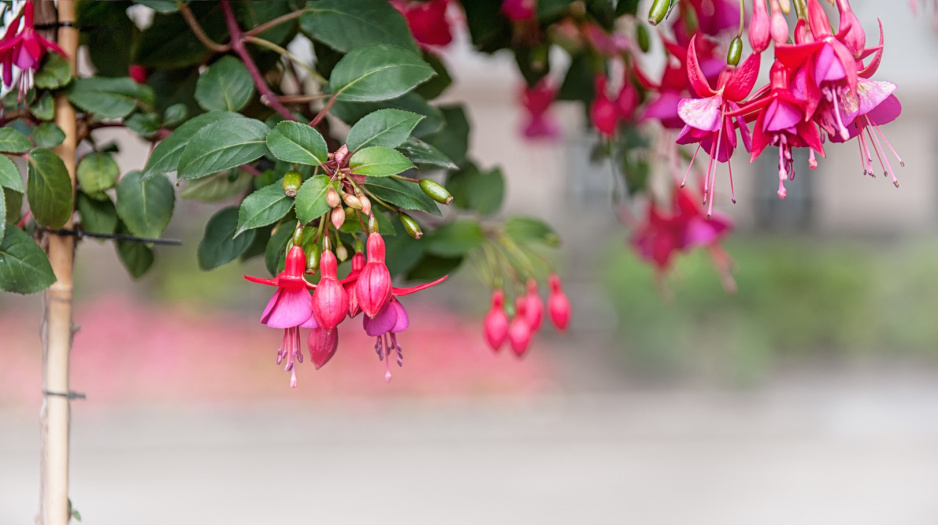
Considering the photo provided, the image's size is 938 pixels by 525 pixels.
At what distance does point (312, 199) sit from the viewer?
14.6 inches

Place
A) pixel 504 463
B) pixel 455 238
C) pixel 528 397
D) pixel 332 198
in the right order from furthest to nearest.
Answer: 1. pixel 528 397
2. pixel 504 463
3. pixel 455 238
4. pixel 332 198

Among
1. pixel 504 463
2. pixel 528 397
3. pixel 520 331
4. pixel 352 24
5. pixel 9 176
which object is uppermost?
pixel 352 24

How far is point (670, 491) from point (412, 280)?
81.8 inches

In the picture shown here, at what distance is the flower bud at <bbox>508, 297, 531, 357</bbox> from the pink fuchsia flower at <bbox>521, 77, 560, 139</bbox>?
358 mm

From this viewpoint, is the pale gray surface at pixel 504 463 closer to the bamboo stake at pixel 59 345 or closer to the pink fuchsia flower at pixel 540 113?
the pink fuchsia flower at pixel 540 113

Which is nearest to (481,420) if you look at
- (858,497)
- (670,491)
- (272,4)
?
(670,491)

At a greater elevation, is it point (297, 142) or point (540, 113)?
point (540, 113)

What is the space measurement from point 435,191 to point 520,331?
0.98ft

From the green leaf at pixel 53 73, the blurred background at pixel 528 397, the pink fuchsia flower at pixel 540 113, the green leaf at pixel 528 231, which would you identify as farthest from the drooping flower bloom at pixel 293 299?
the blurred background at pixel 528 397

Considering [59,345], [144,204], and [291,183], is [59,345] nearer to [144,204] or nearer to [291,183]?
[144,204]

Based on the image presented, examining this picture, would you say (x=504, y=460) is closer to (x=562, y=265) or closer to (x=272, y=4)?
(x=562, y=265)

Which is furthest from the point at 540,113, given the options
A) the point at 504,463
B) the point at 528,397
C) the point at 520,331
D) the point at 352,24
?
the point at 528,397

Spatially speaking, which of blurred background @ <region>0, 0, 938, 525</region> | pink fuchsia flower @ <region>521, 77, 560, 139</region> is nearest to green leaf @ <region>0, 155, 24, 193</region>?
pink fuchsia flower @ <region>521, 77, 560, 139</region>

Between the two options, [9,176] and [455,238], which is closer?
[9,176]
